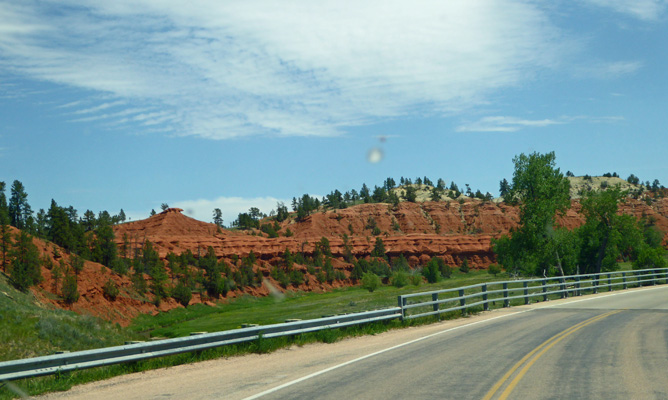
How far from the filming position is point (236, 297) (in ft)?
323

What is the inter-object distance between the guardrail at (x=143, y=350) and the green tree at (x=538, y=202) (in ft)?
143

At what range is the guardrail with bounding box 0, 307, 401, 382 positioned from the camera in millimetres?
9335

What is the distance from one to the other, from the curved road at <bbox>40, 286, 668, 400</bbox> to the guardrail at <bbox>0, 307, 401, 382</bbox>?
0.41m

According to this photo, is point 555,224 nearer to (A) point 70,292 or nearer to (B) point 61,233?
(A) point 70,292

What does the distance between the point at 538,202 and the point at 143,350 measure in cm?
5026

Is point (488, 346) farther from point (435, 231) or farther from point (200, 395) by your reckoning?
point (435, 231)

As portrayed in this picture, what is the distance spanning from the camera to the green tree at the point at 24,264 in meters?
62.2

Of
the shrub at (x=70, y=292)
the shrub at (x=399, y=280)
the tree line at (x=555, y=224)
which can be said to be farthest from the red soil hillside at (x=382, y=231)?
the tree line at (x=555, y=224)

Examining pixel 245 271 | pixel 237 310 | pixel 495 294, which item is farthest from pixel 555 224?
pixel 245 271

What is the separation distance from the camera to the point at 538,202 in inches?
2180

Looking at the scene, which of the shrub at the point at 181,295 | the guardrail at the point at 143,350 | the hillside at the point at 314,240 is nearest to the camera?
the guardrail at the point at 143,350

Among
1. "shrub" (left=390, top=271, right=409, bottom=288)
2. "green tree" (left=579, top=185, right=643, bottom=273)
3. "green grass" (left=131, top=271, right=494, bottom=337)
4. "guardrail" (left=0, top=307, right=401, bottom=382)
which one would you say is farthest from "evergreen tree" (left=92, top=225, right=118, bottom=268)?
"guardrail" (left=0, top=307, right=401, bottom=382)

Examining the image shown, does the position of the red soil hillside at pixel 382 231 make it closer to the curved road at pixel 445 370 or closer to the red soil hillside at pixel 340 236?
the red soil hillside at pixel 340 236

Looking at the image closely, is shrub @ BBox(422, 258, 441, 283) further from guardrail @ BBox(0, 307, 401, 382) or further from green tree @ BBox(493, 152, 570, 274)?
guardrail @ BBox(0, 307, 401, 382)
